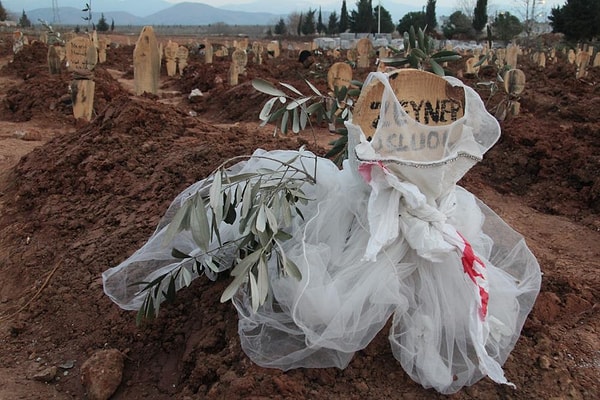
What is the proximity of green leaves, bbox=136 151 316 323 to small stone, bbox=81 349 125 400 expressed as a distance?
20 centimetres

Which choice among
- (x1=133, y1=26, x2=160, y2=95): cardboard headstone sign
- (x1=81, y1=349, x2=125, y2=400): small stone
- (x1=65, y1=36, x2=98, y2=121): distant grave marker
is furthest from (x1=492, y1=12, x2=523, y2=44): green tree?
(x1=81, y1=349, x2=125, y2=400): small stone

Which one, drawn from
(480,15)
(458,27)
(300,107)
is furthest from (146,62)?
(458,27)

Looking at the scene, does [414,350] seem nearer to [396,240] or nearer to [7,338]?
[396,240]

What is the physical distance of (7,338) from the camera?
2568 mm

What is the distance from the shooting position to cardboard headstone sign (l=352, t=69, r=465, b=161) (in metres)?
2.04

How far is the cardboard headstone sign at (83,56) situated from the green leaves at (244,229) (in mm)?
5245

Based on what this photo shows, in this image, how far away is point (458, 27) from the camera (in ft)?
136

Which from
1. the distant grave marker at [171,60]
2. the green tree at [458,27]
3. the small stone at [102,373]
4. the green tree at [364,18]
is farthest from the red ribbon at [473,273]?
the green tree at [364,18]

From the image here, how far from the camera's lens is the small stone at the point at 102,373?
6.88 feet

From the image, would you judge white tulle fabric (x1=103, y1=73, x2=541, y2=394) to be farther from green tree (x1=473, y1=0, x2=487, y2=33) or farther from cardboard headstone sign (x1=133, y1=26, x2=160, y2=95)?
green tree (x1=473, y1=0, x2=487, y2=33)

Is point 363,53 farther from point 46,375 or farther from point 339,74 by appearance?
point 46,375

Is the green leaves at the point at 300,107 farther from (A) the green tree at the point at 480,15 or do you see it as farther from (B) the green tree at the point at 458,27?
(A) the green tree at the point at 480,15

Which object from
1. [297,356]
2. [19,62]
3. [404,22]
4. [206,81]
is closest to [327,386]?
[297,356]

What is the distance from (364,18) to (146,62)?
4212cm
